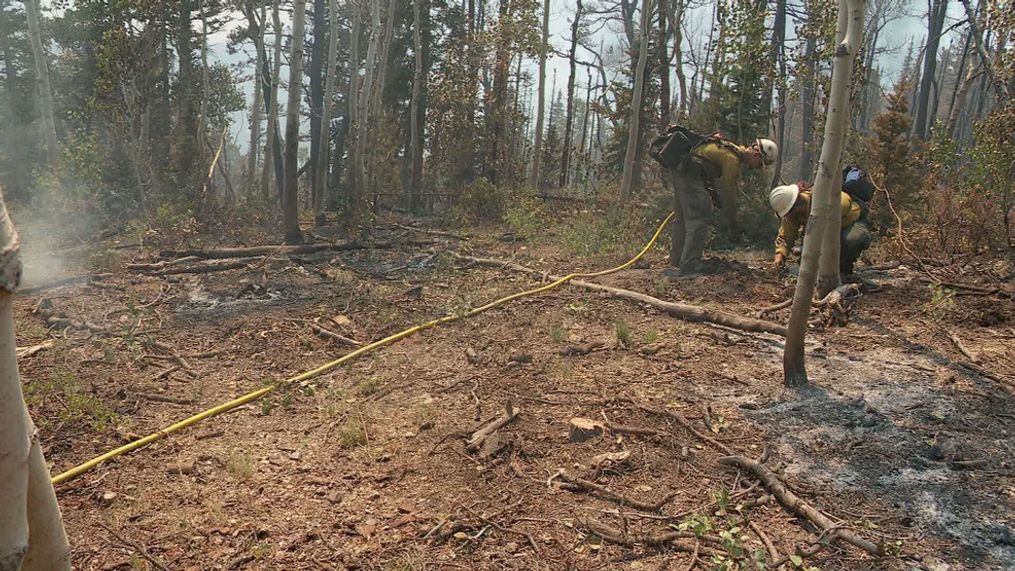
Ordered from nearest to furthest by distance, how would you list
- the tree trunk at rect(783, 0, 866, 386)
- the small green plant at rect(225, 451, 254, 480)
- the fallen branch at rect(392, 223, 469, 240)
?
the small green plant at rect(225, 451, 254, 480) < the tree trunk at rect(783, 0, 866, 386) < the fallen branch at rect(392, 223, 469, 240)

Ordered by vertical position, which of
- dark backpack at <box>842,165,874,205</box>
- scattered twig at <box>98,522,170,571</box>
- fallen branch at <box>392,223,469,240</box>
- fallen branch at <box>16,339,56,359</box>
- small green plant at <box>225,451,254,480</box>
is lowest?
scattered twig at <box>98,522,170,571</box>

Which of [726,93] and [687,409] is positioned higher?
[726,93]

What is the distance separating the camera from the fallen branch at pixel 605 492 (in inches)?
127

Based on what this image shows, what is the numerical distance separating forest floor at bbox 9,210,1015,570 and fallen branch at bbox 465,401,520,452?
8cm

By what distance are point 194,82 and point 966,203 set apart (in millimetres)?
24575

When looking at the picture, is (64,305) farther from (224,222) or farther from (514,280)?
→ (224,222)

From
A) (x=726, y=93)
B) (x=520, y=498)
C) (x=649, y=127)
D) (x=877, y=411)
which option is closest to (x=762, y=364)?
(x=877, y=411)

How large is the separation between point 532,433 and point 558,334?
1877mm

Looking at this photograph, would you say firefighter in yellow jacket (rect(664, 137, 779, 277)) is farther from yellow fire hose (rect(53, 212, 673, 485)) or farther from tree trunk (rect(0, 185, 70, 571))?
tree trunk (rect(0, 185, 70, 571))

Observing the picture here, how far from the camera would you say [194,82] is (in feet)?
77.3

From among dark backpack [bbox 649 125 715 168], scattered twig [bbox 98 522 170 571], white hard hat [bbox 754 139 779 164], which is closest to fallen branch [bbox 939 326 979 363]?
white hard hat [bbox 754 139 779 164]

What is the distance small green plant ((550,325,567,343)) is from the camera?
226 inches

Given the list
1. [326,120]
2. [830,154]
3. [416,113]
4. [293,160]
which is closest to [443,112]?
[416,113]

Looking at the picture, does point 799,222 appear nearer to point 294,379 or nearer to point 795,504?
point 795,504
